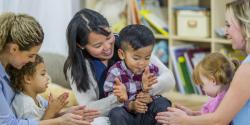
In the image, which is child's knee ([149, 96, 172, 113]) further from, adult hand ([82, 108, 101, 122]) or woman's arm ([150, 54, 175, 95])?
adult hand ([82, 108, 101, 122])

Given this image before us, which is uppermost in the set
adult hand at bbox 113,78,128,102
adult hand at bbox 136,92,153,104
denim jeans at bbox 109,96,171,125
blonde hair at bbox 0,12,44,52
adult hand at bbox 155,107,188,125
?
blonde hair at bbox 0,12,44,52

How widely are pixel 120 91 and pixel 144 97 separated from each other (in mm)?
110

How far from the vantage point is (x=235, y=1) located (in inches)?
72.8

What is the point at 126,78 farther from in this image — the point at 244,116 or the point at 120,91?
the point at 244,116

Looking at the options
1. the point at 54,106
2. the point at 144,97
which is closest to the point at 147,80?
the point at 144,97

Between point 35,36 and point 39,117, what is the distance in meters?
0.36

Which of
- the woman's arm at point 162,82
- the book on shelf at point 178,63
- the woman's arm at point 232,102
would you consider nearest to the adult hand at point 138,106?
the woman's arm at point 162,82

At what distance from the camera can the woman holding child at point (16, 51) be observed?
1939 mm

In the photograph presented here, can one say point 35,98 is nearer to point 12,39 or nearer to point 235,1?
point 12,39

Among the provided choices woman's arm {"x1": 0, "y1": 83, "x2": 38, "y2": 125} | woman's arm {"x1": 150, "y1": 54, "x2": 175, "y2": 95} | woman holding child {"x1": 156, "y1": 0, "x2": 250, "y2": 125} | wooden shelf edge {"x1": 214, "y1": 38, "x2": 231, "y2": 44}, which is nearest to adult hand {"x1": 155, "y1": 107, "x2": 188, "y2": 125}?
woman holding child {"x1": 156, "y1": 0, "x2": 250, "y2": 125}

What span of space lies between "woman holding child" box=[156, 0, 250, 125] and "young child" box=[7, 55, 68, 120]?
54cm

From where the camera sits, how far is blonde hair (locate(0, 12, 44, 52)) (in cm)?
194

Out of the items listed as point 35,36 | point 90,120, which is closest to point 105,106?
point 90,120

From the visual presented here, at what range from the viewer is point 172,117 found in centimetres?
194
